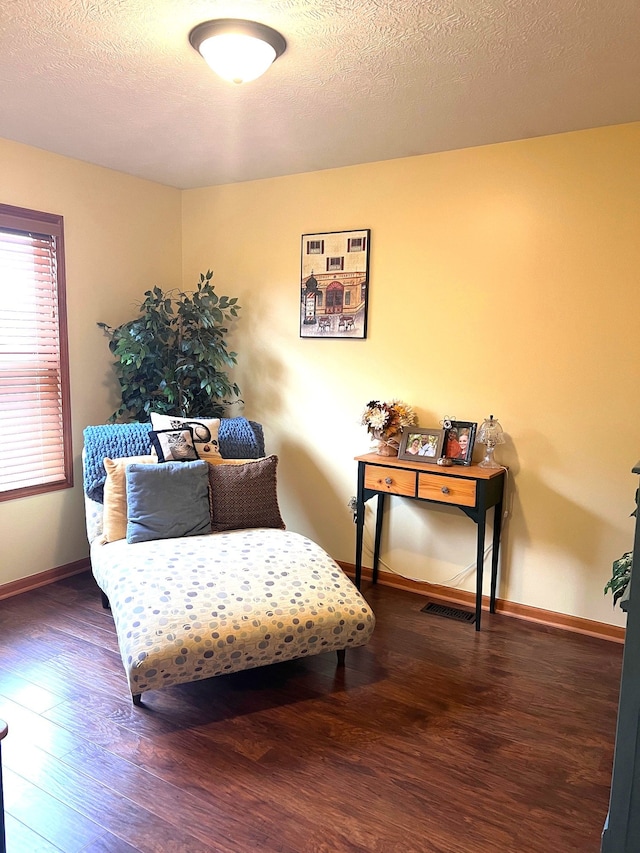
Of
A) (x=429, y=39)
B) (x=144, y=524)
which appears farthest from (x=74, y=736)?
(x=429, y=39)

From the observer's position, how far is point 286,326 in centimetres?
390

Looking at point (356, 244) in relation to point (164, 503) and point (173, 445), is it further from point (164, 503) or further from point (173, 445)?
point (164, 503)

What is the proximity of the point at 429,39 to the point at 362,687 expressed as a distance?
242cm

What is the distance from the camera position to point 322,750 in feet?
6.98

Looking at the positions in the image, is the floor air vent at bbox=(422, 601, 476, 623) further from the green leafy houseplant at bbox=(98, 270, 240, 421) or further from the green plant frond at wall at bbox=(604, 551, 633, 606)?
the green leafy houseplant at bbox=(98, 270, 240, 421)

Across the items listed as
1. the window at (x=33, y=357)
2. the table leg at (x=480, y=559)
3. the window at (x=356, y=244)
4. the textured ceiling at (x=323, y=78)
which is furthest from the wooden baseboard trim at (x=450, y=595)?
the textured ceiling at (x=323, y=78)

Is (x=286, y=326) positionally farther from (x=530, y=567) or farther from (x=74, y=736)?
(x=74, y=736)

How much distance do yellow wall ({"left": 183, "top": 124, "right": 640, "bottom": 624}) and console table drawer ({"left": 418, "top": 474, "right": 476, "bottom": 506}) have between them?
0.33 metres

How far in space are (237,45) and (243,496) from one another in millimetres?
1960

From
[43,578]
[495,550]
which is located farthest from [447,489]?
[43,578]

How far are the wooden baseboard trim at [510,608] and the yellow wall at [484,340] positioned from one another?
4cm

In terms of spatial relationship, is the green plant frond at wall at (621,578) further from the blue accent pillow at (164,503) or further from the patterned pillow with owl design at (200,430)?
the patterned pillow with owl design at (200,430)

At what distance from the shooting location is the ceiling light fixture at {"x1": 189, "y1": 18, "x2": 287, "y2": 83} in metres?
2.01

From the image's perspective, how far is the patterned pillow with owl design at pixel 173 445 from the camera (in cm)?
319
